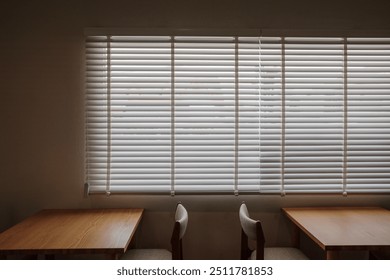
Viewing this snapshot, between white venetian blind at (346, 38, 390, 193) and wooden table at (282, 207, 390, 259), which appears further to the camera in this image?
white venetian blind at (346, 38, 390, 193)

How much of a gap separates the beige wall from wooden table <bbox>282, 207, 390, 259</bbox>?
0.26 m

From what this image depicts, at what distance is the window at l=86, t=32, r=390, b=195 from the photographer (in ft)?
9.84

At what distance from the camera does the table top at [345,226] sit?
7.04 feet

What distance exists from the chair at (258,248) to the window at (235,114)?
0.46 meters

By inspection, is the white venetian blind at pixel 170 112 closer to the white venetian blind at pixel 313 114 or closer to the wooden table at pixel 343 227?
the white venetian blind at pixel 313 114

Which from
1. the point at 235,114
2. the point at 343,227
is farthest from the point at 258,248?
the point at 235,114

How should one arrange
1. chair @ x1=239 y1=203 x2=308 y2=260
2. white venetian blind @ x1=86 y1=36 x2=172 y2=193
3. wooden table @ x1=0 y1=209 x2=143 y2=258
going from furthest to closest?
white venetian blind @ x1=86 y1=36 x2=172 y2=193 < chair @ x1=239 y1=203 x2=308 y2=260 < wooden table @ x1=0 y1=209 x2=143 y2=258

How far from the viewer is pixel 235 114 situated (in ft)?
9.89

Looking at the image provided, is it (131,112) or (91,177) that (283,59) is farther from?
(91,177)

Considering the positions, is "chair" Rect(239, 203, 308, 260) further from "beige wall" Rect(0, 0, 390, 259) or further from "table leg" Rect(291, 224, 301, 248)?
"beige wall" Rect(0, 0, 390, 259)

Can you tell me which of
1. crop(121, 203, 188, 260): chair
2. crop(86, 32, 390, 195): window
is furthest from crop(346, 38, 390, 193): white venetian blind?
crop(121, 203, 188, 260): chair

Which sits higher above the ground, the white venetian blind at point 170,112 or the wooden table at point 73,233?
the white venetian blind at point 170,112

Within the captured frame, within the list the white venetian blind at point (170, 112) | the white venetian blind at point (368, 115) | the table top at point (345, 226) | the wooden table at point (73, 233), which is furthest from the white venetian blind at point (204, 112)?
the white venetian blind at point (368, 115)

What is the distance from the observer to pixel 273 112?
9.96ft
